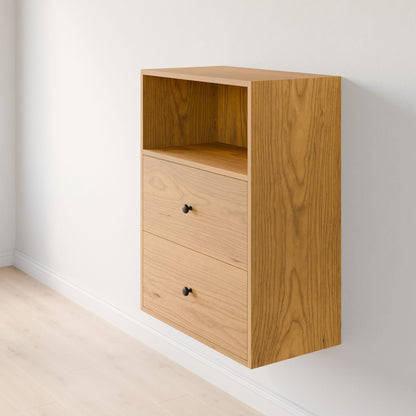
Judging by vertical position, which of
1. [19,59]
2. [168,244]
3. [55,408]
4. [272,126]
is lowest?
[55,408]

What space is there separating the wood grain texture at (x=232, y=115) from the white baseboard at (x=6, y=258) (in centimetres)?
208

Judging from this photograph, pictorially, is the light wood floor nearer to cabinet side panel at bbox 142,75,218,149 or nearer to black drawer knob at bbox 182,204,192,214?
black drawer knob at bbox 182,204,192,214

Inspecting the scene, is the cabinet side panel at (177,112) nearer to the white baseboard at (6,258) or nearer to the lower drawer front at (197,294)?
the lower drawer front at (197,294)

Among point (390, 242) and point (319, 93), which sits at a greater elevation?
point (319, 93)

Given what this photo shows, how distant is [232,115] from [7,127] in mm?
1996

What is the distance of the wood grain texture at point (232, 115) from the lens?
223 cm

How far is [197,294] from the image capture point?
201cm

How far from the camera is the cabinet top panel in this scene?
178cm

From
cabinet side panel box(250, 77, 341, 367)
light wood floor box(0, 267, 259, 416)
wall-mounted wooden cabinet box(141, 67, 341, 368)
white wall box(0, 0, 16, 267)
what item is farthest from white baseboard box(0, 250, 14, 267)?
cabinet side panel box(250, 77, 341, 367)

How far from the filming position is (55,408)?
2369mm

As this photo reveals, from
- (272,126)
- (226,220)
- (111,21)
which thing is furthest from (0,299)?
(272,126)

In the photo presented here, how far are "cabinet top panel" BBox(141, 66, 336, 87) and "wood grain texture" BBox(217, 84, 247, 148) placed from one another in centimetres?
10

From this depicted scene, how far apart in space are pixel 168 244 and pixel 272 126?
0.55 m

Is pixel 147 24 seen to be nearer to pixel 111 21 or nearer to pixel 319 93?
pixel 111 21
